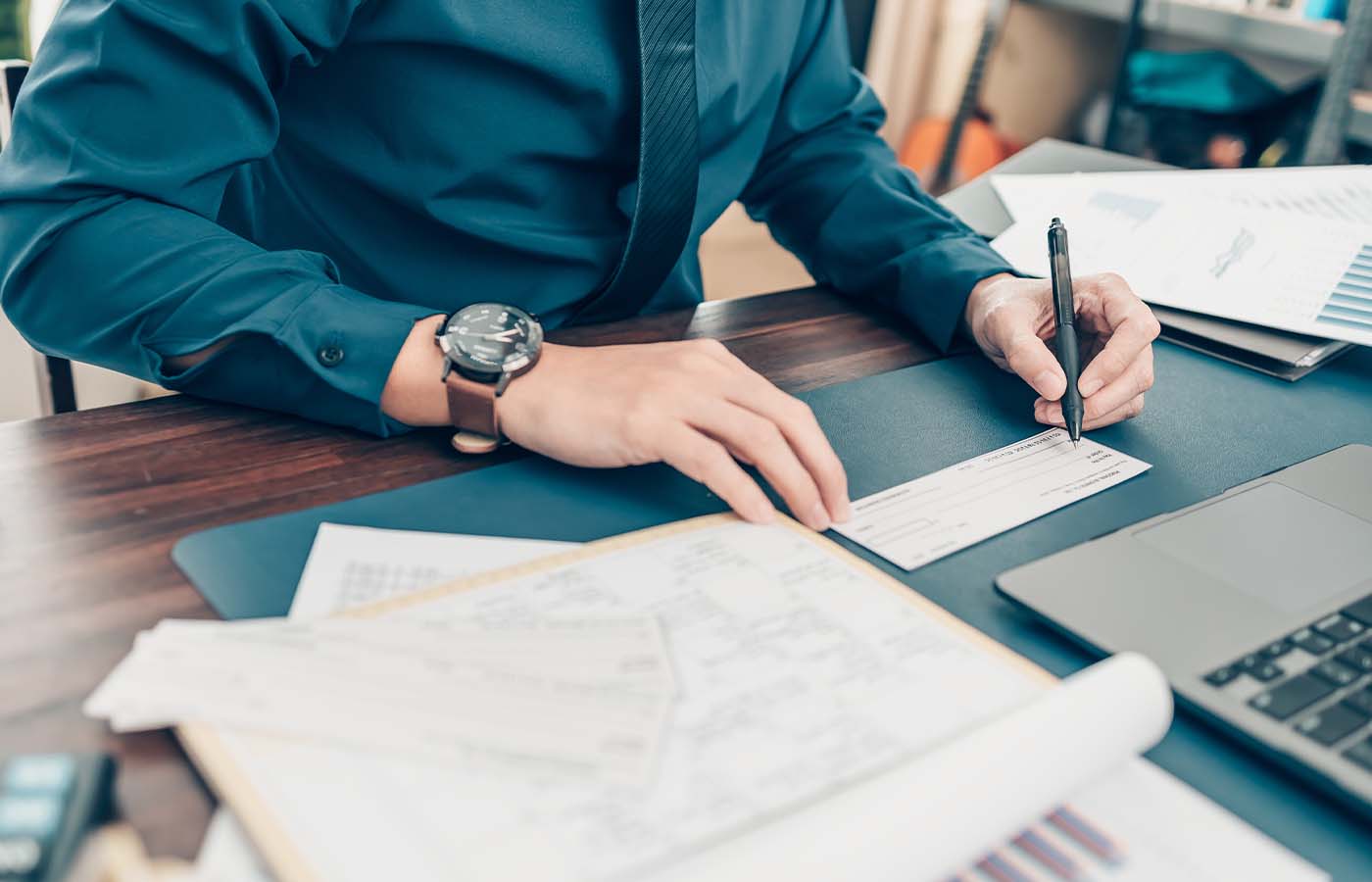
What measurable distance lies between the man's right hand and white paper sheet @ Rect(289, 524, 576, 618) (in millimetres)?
81

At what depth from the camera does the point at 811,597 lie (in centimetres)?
51

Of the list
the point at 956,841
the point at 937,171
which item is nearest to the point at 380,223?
the point at 956,841

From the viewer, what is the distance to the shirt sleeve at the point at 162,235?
67 centimetres

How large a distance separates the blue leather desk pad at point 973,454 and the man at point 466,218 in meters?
0.03

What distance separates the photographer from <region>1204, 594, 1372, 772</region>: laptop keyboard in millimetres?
445

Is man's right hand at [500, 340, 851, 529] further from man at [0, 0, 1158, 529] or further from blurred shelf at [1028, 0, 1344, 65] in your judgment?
blurred shelf at [1028, 0, 1344, 65]

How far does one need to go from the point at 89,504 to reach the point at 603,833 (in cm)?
36

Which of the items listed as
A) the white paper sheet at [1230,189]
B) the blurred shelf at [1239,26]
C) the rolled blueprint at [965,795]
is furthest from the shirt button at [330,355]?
the blurred shelf at [1239,26]

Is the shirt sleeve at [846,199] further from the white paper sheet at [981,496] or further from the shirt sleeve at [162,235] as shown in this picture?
the shirt sleeve at [162,235]

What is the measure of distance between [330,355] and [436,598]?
9.7 inches

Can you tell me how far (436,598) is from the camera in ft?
1.60

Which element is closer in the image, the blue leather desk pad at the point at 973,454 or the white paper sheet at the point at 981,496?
the blue leather desk pad at the point at 973,454

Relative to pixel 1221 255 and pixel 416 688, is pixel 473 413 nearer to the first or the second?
pixel 416 688

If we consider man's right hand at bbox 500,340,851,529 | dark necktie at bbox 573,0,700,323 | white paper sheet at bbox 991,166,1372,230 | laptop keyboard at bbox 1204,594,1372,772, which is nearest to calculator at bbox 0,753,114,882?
man's right hand at bbox 500,340,851,529
